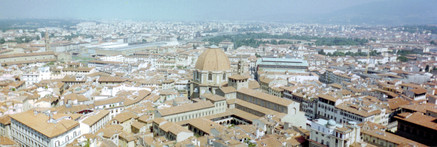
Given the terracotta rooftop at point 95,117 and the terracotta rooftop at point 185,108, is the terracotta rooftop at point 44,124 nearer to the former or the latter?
the terracotta rooftop at point 95,117

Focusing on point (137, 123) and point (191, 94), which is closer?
point (137, 123)

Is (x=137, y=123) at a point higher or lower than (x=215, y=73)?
lower

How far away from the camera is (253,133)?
1062 inches

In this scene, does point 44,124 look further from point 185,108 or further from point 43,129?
point 185,108

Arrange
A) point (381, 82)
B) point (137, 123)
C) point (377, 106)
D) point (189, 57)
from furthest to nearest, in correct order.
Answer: point (189, 57), point (381, 82), point (377, 106), point (137, 123)

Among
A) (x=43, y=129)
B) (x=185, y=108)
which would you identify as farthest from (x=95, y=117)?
(x=185, y=108)

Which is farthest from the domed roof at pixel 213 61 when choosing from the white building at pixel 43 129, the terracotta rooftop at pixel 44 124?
the terracotta rooftop at pixel 44 124

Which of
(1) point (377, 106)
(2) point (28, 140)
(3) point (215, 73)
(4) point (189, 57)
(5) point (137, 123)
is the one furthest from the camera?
(4) point (189, 57)

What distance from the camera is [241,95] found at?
Result: 38.1 m

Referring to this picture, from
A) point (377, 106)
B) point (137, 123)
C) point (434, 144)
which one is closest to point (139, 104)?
point (137, 123)

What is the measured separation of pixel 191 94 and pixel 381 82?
27214 mm

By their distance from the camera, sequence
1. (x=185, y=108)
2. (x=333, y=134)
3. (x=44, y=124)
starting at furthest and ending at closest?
1. (x=185, y=108)
2. (x=44, y=124)
3. (x=333, y=134)

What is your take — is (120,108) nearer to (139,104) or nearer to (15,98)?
(139,104)

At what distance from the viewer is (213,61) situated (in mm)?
40781
